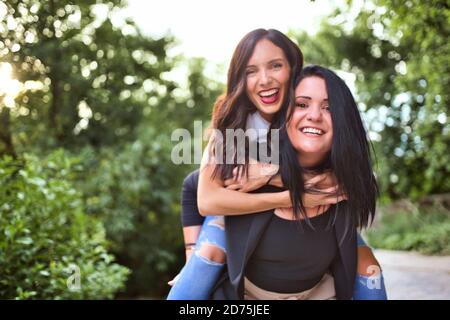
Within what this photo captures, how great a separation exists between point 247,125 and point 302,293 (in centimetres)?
64

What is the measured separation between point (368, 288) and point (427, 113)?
10.6 ft

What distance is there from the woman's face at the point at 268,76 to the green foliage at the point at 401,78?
963 mm

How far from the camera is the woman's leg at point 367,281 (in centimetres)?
182

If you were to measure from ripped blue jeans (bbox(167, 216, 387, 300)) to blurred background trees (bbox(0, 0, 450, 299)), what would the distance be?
1.24 meters

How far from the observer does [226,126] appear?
1788 millimetres

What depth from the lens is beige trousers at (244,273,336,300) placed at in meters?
1.80

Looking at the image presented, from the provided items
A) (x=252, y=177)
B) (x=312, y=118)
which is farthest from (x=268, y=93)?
(x=252, y=177)

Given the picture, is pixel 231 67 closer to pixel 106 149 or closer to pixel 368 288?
pixel 368 288

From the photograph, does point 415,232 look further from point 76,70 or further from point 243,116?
point 243,116

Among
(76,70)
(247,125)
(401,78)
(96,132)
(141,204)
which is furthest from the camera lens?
(141,204)

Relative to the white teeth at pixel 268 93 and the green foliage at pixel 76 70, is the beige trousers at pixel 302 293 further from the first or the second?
the green foliage at pixel 76 70

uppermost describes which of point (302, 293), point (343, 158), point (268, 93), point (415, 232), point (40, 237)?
point (268, 93)

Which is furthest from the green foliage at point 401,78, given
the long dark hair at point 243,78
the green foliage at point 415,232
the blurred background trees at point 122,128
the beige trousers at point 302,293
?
the beige trousers at point 302,293

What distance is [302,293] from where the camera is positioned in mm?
1813
